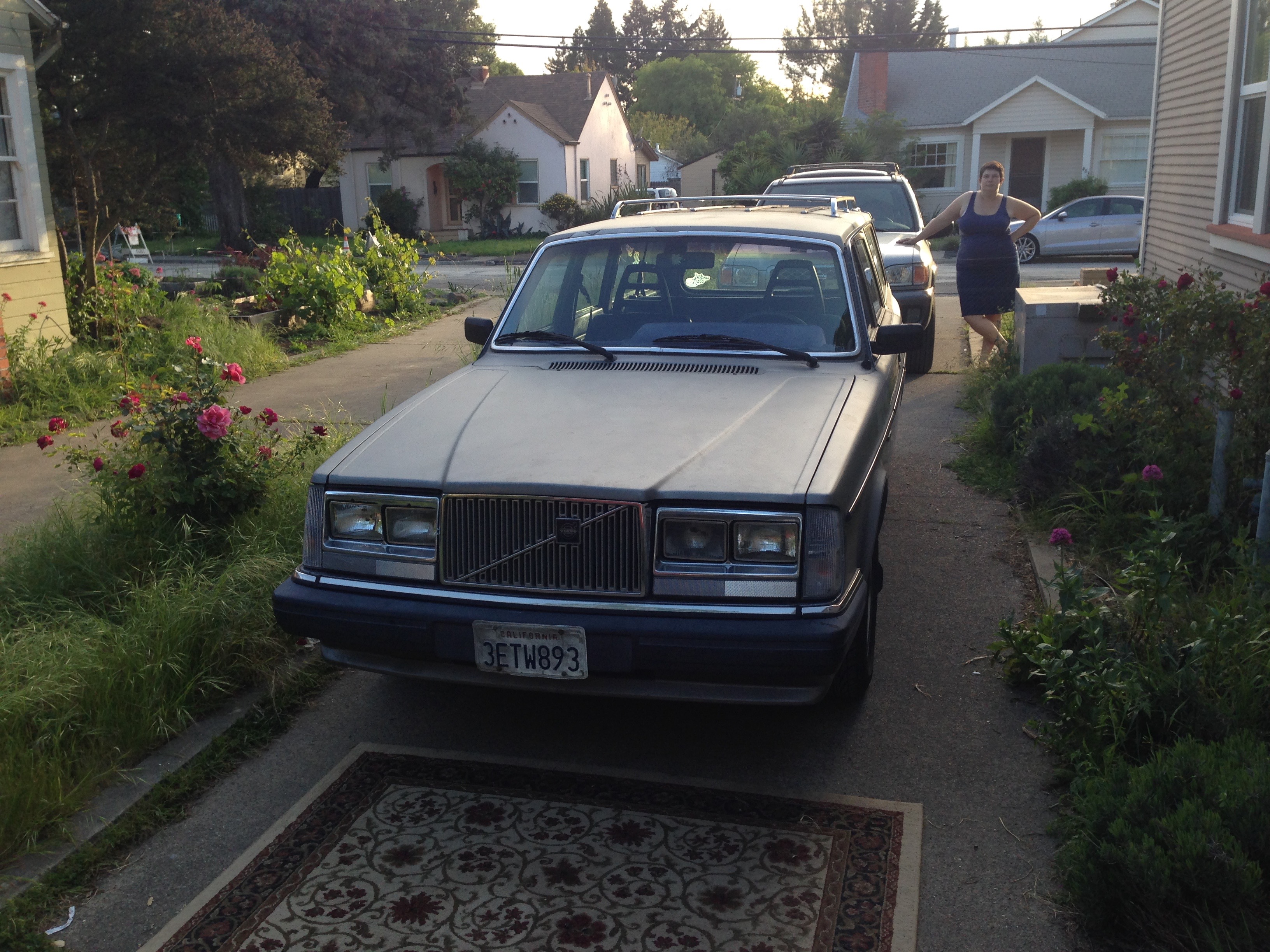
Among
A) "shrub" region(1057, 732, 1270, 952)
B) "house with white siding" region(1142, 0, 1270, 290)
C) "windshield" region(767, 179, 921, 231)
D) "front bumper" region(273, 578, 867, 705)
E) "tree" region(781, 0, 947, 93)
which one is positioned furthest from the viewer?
"tree" region(781, 0, 947, 93)

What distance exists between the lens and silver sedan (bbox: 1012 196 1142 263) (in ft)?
76.8

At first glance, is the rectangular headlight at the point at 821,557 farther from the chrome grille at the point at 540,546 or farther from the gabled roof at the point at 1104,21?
the gabled roof at the point at 1104,21

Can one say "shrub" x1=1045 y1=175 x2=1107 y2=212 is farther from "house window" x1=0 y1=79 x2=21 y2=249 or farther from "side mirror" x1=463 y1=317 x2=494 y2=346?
"side mirror" x1=463 y1=317 x2=494 y2=346

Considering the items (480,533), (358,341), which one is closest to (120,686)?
(480,533)

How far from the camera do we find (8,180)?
10234 millimetres

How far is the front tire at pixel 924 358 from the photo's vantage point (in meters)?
10.4

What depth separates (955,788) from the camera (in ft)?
11.7

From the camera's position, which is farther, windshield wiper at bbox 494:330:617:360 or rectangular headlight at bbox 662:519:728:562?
windshield wiper at bbox 494:330:617:360

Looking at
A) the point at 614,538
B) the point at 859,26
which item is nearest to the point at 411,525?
the point at 614,538

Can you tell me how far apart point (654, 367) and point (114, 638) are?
241cm

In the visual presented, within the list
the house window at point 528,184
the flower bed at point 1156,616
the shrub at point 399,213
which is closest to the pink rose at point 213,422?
the flower bed at point 1156,616

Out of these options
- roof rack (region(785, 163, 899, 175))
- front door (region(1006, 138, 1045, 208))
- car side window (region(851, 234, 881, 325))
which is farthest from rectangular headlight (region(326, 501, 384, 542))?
front door (region(1006, 138, 1045, 208))

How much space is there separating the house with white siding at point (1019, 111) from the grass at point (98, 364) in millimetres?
26582

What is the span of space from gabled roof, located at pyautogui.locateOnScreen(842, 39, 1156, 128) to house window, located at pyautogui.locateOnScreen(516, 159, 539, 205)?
35.8 ft
